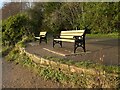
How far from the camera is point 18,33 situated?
836 inches

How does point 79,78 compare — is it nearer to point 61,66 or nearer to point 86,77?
point 86,77

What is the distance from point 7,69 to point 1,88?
2.66 meters

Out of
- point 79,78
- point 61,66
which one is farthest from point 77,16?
point 79,78

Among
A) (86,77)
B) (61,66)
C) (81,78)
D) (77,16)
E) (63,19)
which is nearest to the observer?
(86,77)

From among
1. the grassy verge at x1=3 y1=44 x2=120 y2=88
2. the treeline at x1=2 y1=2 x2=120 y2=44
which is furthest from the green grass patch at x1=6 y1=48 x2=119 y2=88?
the treeline at x1=2 y1=2 x2=120 y2=44

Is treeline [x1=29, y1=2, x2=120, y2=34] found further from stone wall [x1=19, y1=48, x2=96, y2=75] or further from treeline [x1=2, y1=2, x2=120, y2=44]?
stone wall [x1=19, y1=48, x2=96, y2=75]

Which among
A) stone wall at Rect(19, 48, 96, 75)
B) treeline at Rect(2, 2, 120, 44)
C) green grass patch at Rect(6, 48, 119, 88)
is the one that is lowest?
green grass patch at Rect(6, 48, 119, 88)

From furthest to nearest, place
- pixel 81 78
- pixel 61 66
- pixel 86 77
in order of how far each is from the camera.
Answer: pixel 61 66 → pixel 81 78 → pixel 86 77

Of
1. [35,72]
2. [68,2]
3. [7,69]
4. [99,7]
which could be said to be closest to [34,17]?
[68,2]

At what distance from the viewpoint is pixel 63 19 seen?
80.2 feet

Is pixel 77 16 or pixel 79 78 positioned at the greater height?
pixel 77 16

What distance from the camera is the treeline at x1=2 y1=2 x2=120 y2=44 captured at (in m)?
15.8

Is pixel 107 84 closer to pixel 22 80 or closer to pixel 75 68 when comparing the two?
pixel 75 68

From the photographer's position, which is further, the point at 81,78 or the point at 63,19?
the point at 63,19
